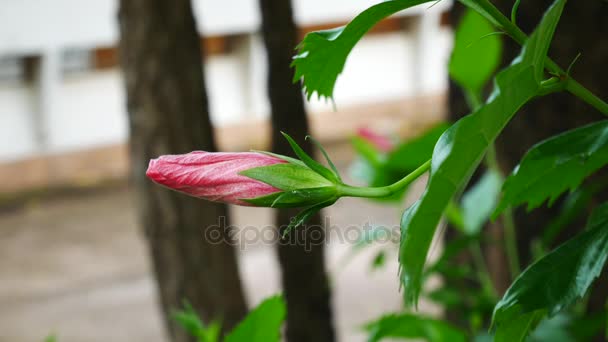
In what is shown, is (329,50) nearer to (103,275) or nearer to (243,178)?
(243,178)

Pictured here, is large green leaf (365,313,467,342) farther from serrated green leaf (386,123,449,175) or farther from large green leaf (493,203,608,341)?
large green leaf (493,203,608,341)

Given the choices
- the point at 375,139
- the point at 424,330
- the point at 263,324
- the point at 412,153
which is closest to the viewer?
the point at 263,324

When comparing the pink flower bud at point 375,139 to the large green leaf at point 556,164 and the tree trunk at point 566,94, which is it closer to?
the tree trunk at point 566,94

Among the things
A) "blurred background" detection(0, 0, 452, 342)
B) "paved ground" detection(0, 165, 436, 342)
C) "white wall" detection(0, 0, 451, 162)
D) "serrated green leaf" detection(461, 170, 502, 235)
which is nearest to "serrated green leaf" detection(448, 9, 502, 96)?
"serrated green leaf" detection(461, 170, 502, 235)

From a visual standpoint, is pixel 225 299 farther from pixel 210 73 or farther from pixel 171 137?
pixel 210 73

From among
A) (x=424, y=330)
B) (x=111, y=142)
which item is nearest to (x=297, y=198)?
(x=424, y=330)

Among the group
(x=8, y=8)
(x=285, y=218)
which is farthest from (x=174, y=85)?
(x=8, y=8)
